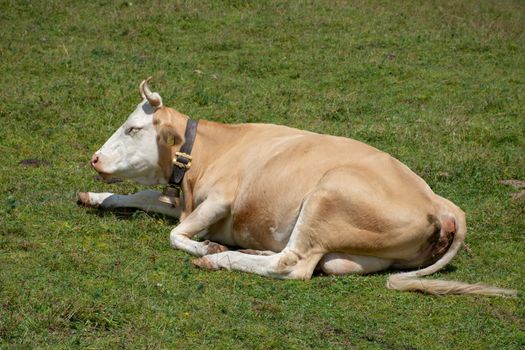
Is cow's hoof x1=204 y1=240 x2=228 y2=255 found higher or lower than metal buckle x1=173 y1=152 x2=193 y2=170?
lower

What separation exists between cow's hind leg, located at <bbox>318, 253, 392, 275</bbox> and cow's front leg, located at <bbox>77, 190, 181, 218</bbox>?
7.08 ft

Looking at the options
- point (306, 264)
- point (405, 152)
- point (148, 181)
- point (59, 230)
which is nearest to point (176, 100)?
point (405, 152)

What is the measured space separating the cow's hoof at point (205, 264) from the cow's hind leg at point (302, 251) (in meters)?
0.01

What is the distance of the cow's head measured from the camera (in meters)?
9.33

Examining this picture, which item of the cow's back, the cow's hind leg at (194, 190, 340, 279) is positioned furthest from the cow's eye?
the cow's hind leg at (194, 190, 340, 279)

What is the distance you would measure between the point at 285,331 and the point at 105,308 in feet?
3.88

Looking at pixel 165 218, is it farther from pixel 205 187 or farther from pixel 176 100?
pixel 176 100

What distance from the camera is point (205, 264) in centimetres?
785

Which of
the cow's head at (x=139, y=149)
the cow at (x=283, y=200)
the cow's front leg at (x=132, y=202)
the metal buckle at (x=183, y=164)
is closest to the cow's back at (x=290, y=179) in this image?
the cow at (x=283, y=200)

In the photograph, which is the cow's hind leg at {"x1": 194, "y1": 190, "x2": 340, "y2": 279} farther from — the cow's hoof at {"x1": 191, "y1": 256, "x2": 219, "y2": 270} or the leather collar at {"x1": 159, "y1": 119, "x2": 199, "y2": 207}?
the leather collar at {"x1": 159, "y1": 119, "x2": 199, "y2": 207}

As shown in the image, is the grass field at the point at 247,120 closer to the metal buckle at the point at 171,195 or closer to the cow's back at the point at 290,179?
the metal buckle at the point at 171,195

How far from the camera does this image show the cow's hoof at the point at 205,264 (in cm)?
784

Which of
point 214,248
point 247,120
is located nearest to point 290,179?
point 214,248

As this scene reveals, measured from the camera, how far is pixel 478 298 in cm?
740
